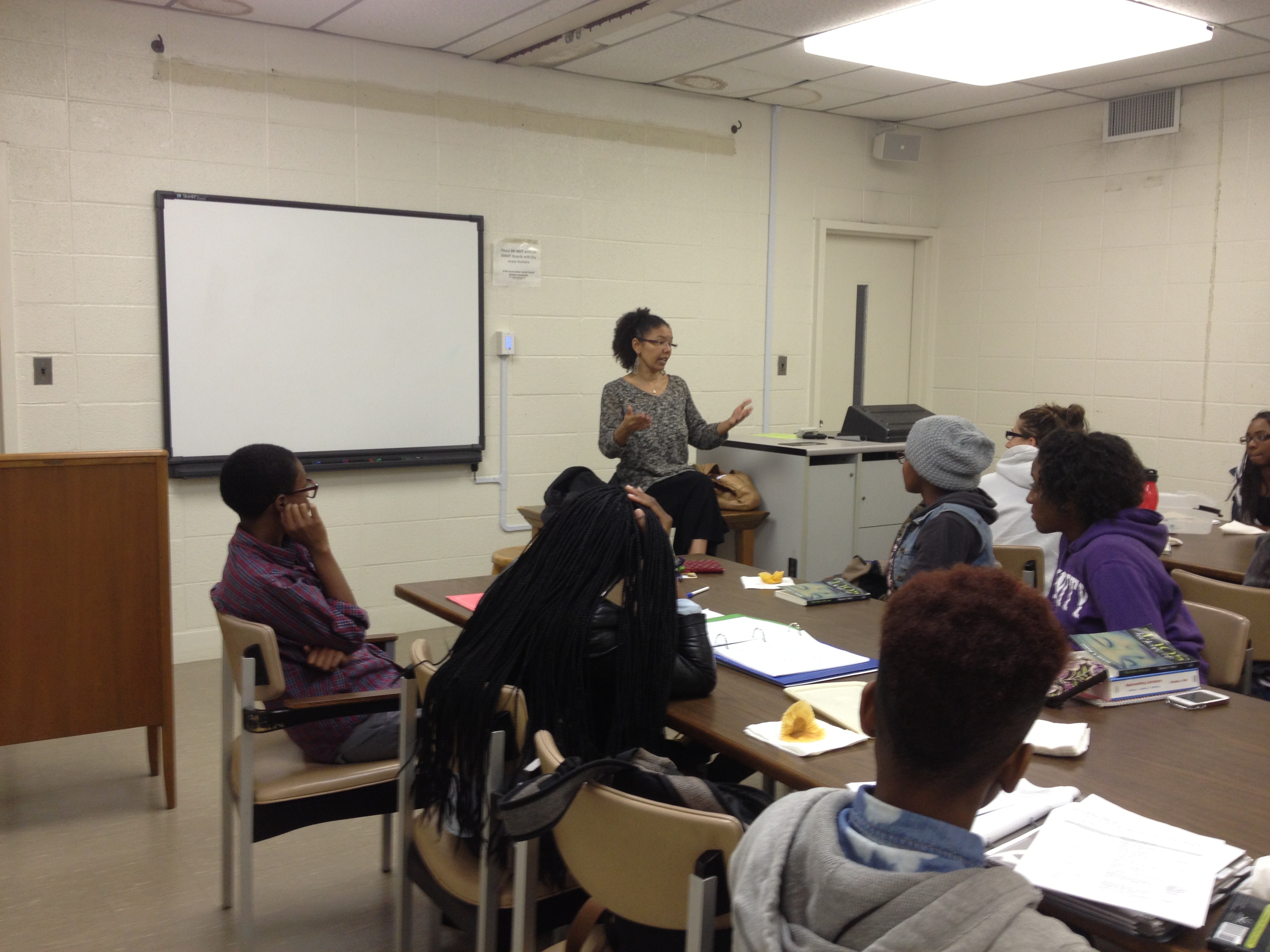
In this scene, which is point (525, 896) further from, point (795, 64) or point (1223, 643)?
point (795, 64)

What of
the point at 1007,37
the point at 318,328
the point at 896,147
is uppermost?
the point at 1007,37

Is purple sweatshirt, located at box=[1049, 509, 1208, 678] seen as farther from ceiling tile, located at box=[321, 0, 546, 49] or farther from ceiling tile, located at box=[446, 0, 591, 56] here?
ceiling tile, located at box=[321, 0, 546, 49]

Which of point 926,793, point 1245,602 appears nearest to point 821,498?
point 1245,602

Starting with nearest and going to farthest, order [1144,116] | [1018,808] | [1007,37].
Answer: [1018,808] → [1007,37] → [1144,116]

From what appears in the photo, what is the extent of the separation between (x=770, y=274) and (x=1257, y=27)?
8.61ft

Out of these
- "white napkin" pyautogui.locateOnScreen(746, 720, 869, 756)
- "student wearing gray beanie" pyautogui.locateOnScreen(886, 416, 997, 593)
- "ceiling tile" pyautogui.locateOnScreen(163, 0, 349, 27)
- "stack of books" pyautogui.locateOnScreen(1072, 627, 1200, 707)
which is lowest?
"white napkin" pyautogui.locateOnScreen(746, 720, 869, 756)

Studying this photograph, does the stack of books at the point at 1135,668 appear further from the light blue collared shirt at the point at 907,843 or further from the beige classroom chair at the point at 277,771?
the beige classroom chair at the point at 277,771

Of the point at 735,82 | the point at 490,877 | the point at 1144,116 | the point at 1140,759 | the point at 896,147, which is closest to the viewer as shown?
the point at 1140,759

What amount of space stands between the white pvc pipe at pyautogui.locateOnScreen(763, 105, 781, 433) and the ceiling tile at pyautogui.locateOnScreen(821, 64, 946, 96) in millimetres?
549

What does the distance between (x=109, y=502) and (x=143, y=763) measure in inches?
39.4

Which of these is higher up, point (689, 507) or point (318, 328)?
point (318, 328)

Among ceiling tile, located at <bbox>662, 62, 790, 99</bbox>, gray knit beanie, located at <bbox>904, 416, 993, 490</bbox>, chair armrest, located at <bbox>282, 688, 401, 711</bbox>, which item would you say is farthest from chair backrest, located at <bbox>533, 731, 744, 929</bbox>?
ceiling tile, located at <bbox>662, 62, 790, 99</bbox>

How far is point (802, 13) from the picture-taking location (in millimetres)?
4367

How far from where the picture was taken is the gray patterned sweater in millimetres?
4938
